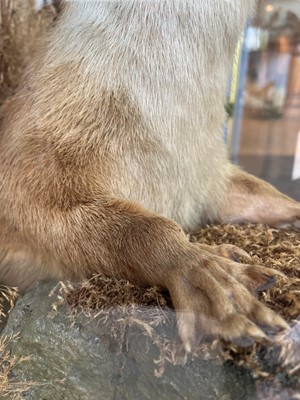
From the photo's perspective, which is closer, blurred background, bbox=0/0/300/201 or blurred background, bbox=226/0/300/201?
blurred background, bbox=0/0/300/201

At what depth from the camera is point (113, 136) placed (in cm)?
138

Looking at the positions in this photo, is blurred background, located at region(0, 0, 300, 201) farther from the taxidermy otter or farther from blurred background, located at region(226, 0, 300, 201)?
the taxidermy otter

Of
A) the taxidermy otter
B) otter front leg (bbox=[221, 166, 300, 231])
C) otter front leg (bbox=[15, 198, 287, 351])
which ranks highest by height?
the taxidermy otter

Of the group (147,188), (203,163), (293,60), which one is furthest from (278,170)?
(147,188)

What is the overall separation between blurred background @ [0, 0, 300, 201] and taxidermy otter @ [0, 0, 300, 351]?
0.30 m

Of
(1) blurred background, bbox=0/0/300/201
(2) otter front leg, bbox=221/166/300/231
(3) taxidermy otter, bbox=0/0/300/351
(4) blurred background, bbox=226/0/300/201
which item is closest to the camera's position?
(3) taxidermy otter, bbox=0/0/300/351

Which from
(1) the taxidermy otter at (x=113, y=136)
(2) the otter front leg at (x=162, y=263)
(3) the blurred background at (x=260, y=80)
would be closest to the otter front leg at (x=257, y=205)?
(3) the blurred background at (x=260, y=80)

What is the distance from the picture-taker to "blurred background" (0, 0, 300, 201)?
2.31m

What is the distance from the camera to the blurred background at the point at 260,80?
231 centimetres

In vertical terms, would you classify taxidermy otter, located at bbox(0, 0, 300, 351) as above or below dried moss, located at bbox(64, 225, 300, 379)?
above

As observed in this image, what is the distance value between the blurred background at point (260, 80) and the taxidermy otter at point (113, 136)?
0.99 ft

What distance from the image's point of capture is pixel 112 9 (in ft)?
4.50

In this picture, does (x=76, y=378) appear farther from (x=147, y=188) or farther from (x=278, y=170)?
(x=278, y=170)

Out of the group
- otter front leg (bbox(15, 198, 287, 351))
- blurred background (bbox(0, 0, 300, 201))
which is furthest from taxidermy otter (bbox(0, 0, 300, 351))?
blurred background (bbox(0, 0, 300, 201))
